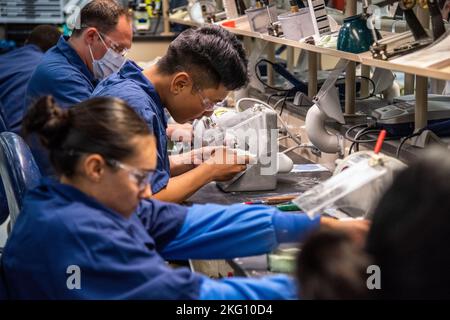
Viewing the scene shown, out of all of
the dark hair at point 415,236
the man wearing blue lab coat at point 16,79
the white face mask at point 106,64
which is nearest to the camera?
the dark hair at point 415,236

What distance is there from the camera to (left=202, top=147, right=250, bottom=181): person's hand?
8.66ft

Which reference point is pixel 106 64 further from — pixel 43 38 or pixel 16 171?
pixel 43 38

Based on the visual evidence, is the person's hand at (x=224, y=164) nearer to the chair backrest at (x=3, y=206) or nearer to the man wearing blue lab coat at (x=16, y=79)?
the chair backrest at (x=3, y=206)

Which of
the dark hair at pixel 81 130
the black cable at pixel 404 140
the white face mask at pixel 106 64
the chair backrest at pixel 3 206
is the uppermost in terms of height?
the dark hair at pixel 81 130

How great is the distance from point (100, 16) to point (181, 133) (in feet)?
2.11

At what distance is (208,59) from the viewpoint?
2533 mm

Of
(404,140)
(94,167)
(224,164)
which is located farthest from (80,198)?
(404,140)

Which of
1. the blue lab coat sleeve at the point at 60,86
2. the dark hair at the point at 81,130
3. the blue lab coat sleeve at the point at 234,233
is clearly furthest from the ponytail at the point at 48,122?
the blue lab coat sleeve at the point at 60,86

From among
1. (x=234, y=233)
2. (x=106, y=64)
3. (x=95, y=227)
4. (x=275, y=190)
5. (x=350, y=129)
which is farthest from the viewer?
(x=106, y=64)

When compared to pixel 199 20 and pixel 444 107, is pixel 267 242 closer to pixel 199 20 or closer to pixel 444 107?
pixel 444 107

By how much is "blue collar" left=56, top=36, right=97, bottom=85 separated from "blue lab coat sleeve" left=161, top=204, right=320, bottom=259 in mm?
1669

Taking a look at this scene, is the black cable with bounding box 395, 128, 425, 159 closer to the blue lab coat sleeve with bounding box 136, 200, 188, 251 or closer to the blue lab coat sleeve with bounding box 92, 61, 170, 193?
the blue lab coat sleeve with bounding box 92, 61, 170, 193

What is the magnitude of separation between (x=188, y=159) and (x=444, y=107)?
0.93m

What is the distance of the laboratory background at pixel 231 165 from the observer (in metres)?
1.20
